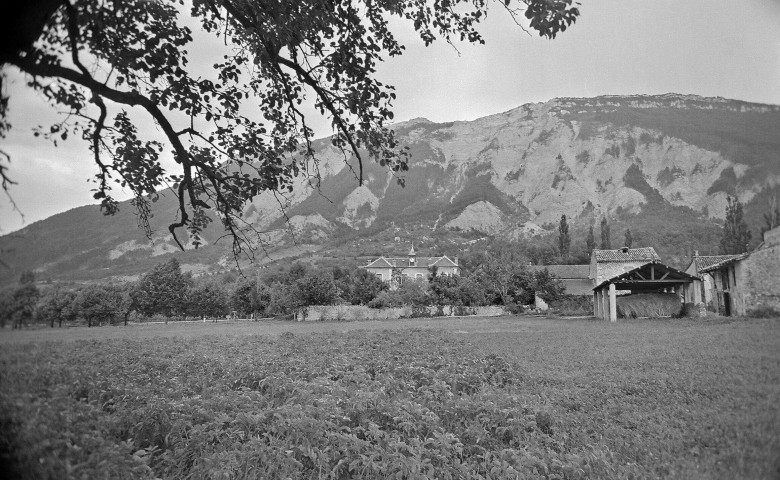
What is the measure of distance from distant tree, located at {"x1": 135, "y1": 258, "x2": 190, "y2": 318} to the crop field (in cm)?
108

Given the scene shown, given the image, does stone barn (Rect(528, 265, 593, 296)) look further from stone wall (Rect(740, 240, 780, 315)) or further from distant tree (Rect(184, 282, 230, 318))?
stone wall (Rect(740, 240, 780, 315))

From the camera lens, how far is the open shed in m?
33.3

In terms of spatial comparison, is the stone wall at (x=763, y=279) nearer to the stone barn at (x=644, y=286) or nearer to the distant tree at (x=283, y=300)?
the stone barn at (x=644, y=286)

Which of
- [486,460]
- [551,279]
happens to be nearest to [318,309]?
[551,279]

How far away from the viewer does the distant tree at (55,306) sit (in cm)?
192

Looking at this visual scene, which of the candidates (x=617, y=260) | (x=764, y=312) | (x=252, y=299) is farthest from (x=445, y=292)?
(x=764, y=312)

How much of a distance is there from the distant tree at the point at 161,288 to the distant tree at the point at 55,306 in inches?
94.2

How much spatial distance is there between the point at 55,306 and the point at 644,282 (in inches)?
1532

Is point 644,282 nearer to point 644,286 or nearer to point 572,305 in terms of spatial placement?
point 644,286

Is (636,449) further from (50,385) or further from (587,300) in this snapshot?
(587,300)

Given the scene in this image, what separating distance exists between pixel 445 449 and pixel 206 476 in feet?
8.70

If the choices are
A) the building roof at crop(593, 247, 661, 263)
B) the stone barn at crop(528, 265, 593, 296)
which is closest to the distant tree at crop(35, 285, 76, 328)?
the building roof at crop(593, 247, 661, 263)

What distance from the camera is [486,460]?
17.0 ft

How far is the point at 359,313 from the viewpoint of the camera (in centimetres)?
6019
